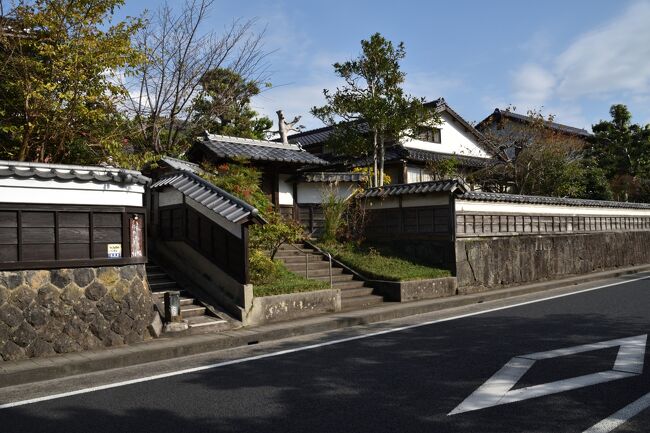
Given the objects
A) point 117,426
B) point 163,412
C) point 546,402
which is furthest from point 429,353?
point 117,426

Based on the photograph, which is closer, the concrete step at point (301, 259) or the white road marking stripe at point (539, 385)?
the white road marking stripe at point (539, 385)

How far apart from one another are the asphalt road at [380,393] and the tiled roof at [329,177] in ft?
36.3

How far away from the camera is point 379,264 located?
1612 centimetres

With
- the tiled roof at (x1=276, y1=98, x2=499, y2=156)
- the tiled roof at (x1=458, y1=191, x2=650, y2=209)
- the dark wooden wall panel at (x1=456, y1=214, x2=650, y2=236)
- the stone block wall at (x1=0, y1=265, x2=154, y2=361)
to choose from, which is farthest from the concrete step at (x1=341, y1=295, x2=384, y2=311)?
the tiled roof at (x1=276, y1=98, x2=499, y2=156)

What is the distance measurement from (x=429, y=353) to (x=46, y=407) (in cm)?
533

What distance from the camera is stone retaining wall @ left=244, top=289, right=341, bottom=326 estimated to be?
11.0 metres

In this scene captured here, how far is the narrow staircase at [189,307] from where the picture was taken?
10.3 metres

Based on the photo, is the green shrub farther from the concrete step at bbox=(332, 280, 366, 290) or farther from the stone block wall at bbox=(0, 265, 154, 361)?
the stone block wall at bbox=(0, 265, 154, 361)

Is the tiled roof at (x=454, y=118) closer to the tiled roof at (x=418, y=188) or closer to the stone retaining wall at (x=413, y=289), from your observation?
the tiled roof at (x=418, y=188)

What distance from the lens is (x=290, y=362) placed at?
806cm

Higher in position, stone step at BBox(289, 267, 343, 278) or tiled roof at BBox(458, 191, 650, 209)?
tiled roof at BBox(458, 191, 650, 209)

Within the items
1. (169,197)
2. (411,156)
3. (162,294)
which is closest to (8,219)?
(162,294)

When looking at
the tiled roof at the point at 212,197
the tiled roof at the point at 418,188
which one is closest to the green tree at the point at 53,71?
the tiled roof at the point at 212,197

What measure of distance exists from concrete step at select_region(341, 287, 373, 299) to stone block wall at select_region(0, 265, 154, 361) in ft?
18.2
